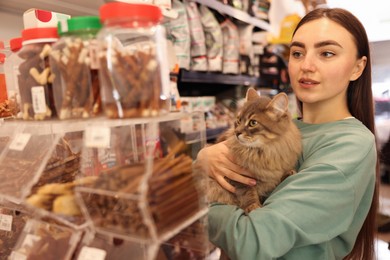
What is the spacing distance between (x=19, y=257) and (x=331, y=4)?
361cm

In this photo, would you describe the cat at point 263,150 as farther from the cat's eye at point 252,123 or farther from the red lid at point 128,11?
the red lid at point 128,11

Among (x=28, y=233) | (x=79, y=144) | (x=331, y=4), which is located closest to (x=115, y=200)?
(x=28, y=233)

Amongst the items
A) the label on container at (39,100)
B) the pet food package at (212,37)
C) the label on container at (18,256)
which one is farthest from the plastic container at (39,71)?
the pet food package at (212,37)

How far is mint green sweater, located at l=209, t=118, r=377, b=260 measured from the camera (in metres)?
0.97

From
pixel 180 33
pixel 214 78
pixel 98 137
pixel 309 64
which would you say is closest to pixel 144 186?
pixel 98 137

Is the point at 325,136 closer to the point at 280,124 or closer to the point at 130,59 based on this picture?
the point at 280,124

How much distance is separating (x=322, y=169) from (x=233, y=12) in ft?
6.99

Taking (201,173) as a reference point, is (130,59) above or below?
above

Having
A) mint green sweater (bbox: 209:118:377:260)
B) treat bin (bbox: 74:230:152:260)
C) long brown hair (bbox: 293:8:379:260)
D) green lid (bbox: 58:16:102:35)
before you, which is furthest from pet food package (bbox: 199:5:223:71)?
treat bin (bbox: 74:230:152:260)

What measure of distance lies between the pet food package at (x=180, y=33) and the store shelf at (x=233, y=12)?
1.10ft

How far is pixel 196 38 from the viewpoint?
2395 mm

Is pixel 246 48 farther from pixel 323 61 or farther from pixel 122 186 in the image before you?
pixel 122 186

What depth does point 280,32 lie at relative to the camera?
350cm

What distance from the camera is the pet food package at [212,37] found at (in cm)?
254
